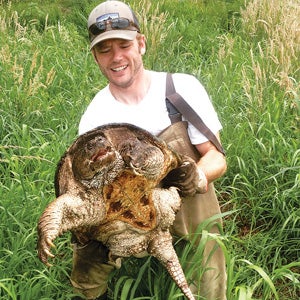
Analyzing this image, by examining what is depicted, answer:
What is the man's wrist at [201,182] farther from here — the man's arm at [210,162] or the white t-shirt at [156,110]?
the white t-shirt at [156,110]

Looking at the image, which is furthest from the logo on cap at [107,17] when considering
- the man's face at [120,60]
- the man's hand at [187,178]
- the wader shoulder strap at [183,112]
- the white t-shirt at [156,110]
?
the man's hand at [187,178]

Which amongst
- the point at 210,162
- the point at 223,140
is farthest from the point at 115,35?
the point at 223,140

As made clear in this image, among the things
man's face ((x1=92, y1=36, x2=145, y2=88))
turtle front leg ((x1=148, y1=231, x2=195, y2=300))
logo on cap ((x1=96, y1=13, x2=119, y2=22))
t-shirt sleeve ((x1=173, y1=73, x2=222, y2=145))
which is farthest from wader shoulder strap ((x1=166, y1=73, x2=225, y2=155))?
turtle front leg ((x1=148, y1=231, x2=195, y2=300))

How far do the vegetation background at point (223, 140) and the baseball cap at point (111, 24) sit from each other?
2.20ft

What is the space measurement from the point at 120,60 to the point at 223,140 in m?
1.59

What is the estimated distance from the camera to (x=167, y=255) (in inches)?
81.6

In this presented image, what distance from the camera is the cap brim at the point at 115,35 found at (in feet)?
8.24

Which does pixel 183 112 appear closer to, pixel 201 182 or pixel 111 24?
pixel 201 182

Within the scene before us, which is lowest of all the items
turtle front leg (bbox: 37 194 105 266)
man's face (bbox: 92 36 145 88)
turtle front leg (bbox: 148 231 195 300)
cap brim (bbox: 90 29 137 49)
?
turtle front leg (bbox: 148 231 195 300)

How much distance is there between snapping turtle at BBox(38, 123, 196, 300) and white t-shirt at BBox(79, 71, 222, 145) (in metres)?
0.42

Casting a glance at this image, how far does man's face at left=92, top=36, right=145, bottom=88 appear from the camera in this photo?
257cm

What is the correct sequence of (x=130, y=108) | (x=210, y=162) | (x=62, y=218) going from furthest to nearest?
(x=130, y=108), (x=210, y=162), (x=62, y=218)

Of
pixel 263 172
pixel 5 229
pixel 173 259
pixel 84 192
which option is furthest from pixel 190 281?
pixel 263 172

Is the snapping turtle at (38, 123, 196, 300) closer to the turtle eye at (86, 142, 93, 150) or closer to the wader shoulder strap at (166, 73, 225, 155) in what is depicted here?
the turtle eye at (86, 142, 93, 150)
